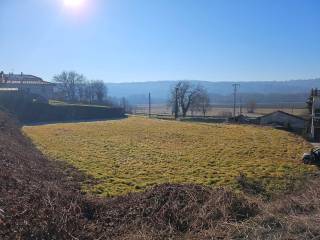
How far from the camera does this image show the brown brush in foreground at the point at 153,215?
9.39m

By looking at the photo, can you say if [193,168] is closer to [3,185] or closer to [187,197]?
[187,197]

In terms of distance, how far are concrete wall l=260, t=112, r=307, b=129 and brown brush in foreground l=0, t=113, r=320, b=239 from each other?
5968cm

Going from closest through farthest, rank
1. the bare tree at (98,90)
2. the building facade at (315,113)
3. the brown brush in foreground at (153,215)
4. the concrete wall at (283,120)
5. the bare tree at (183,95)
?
the brown brush in foreground at (153,215)
the building facade at (315,113)
the concrete wall at (283,120)
the bare tree at (183,95)
the bare tree at (98,90)

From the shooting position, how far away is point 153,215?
11.3 meters

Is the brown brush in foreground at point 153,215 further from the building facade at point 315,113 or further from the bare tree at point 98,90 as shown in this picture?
the bare tree at point 98,90

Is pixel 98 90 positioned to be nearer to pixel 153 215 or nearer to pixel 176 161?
pixel 176 161

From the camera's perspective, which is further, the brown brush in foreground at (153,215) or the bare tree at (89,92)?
the bare tree at (89,92)

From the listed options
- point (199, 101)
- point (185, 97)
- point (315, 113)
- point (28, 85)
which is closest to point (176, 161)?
point (315, 113)

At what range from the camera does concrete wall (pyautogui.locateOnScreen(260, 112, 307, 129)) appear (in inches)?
2765

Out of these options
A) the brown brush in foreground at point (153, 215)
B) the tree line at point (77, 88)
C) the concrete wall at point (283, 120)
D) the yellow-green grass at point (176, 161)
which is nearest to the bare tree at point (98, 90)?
the tree line at point (77, 88)

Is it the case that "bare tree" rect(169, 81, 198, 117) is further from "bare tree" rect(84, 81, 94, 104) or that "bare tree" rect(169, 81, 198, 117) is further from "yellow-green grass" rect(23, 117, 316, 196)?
"yellow-green grass" rect(23, 117, 316, 196)

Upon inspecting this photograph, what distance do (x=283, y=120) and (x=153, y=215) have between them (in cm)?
6408

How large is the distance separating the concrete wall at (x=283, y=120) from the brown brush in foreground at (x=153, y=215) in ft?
196

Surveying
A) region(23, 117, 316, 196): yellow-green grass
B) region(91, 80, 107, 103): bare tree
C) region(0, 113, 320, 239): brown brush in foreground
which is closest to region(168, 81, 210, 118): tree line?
region(91, 80, 107, 103): bare tree
